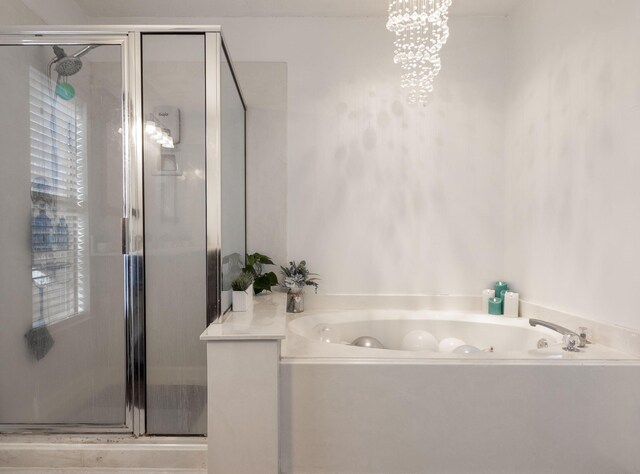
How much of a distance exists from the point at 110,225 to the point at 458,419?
1630 millimetres

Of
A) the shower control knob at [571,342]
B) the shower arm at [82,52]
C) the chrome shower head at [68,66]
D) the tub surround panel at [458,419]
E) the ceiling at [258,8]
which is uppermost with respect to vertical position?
the ceiling at [258,8]

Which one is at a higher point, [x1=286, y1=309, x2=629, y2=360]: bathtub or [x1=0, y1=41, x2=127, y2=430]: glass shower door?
[x1=0, y1=41, x2=127, y2=430]: glass shower door

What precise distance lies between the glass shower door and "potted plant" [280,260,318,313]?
103cm

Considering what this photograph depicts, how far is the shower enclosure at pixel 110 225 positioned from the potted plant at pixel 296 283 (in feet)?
2.61

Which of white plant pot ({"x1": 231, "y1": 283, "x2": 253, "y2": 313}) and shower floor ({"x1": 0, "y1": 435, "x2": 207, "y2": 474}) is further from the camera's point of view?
white plant pot ({"x1": 231, "y1": 283, "x2": 253, "y2": 313})

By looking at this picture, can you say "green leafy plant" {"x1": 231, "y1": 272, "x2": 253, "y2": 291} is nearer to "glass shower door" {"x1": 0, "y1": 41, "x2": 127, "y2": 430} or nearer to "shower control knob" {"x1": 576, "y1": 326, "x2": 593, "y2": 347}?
"glass shower door" {"x1": 0, "y1": 41, "x2": 127, "y2": 430}

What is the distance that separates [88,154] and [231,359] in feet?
3.47

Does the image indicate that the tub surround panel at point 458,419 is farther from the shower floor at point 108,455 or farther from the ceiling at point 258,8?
the ceiling at point 258,8

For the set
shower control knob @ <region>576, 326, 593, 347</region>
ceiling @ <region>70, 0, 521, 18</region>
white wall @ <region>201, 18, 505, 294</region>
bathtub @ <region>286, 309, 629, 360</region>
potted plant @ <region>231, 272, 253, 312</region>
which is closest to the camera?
shower control knob @ <region>576, 326, 593, 347</region>

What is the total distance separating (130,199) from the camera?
1.56 m

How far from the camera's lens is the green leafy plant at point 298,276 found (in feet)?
7.78

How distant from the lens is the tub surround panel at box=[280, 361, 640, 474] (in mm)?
1433

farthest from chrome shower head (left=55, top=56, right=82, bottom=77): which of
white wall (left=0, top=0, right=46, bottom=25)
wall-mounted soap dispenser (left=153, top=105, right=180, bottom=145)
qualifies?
white wall (left=0, top=0, right=46, bottom=25)

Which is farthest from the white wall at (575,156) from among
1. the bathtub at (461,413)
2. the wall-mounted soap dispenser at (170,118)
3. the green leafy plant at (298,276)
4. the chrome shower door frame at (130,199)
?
the chrome shower door frame at (130,199)
